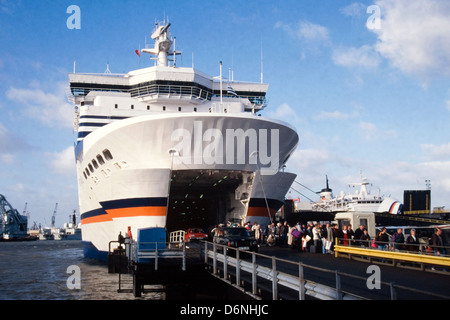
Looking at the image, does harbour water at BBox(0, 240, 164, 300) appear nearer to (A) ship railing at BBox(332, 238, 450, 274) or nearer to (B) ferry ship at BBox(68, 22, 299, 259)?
(B) ferry ship at BBox(68, 22, 299, 259)

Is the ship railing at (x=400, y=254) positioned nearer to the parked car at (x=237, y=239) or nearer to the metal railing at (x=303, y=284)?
the metal railing at (x=303, y=284)

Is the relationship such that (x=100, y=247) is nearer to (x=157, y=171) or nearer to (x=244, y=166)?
(x=157, y=171)

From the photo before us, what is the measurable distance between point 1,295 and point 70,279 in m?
6.52

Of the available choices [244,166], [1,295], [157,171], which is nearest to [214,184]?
[244,166]

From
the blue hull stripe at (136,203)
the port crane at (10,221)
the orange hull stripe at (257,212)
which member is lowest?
the port crane at (10,221)

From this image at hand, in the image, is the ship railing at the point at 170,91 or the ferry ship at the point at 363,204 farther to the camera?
the ferry ship at the point at 363,204

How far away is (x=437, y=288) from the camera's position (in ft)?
34.5

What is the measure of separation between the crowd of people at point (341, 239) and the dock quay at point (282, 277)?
66 centimetres

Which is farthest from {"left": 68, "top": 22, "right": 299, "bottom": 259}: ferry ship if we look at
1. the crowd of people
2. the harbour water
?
the harbour water

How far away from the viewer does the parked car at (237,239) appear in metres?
19.9

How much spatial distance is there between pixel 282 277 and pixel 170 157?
16.5 m

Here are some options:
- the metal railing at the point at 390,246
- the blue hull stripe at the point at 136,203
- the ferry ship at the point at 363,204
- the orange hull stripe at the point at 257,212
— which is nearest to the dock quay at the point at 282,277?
the metal railing at the point at 390,246
